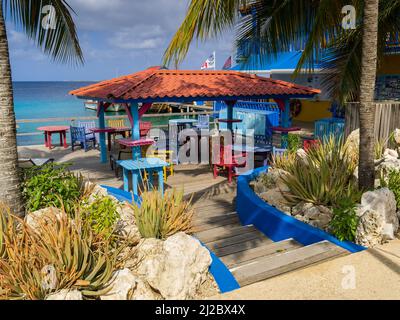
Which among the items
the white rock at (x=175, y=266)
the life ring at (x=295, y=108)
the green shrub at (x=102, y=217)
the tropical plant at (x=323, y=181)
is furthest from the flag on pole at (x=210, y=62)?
the white rock at (x=175, y=266)

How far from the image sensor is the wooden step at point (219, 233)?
6.29m

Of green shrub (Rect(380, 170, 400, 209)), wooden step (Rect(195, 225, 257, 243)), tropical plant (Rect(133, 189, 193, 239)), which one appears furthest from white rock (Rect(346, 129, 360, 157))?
tropical plant (Rect(133, 189, 193, 239))

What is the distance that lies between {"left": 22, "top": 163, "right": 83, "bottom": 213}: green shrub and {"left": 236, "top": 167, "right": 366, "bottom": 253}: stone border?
322 centimetres

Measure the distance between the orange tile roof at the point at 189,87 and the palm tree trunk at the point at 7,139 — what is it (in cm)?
464

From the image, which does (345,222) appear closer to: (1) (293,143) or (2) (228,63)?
(1) (293,143)

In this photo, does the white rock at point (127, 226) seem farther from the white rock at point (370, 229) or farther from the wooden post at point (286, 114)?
the wooden post at point (286, 114)

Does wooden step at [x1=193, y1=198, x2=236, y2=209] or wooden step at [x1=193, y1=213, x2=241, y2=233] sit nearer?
wooden step at [x1=193, y1=213, x2=241, y2=233]

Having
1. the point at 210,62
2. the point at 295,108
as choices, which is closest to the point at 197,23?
the point at 295,108

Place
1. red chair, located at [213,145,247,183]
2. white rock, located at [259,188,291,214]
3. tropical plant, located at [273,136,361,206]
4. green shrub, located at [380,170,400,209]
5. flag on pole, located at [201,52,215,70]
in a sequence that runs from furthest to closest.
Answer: flag on pole, located at [201,52,215,70] < red chair, located at [213,145,247,183] < white rock, located at [259,188,291,214] < tropical plant, located at [273,136,361,206] < green shrub, located at [380,170,400,209]

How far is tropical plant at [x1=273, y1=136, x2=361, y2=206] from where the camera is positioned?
6.21 m

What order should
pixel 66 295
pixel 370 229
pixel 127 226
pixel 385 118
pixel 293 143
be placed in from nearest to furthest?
pixel 66 295, pixel 127 226, pixel 370 229, pixel 385 118, pixel 293 143

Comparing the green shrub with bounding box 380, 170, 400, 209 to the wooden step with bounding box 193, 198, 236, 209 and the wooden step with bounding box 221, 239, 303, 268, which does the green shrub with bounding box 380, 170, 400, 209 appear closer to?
the wooden step with bounding box 221, 239, 303, 268

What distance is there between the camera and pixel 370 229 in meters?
5.01

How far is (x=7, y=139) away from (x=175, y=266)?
2.70m
